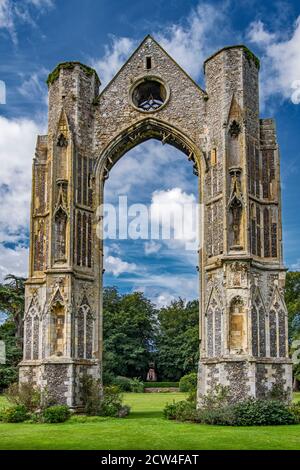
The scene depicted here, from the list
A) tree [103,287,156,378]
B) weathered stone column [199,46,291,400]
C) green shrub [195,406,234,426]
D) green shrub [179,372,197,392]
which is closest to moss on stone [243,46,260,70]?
weathered stone column [199,46,291,400]

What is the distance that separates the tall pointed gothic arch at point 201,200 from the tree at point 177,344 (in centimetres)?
3138

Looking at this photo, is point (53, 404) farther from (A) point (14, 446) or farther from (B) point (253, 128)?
(B) point (253, 128)

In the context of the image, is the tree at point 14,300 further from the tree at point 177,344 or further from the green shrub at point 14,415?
the green shrub at point 14,415

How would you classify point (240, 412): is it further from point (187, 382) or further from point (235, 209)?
point (187, 382)

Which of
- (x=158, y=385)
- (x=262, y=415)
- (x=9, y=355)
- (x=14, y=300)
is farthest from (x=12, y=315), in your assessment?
(x=262, y=415)

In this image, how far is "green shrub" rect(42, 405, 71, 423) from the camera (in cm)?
1816

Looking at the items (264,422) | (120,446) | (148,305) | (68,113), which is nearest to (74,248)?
(68,113)

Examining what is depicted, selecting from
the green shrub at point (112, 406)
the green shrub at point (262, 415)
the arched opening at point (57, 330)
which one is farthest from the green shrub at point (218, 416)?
the arched opening at point (57, 330)

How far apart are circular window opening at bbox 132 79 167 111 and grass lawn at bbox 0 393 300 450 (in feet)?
38.8

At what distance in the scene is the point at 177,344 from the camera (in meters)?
55.1

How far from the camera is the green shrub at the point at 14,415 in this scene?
1850 centimetres

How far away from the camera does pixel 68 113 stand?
22312 mm

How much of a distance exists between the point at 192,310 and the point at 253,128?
138ft

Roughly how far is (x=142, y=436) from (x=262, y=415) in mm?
4771
